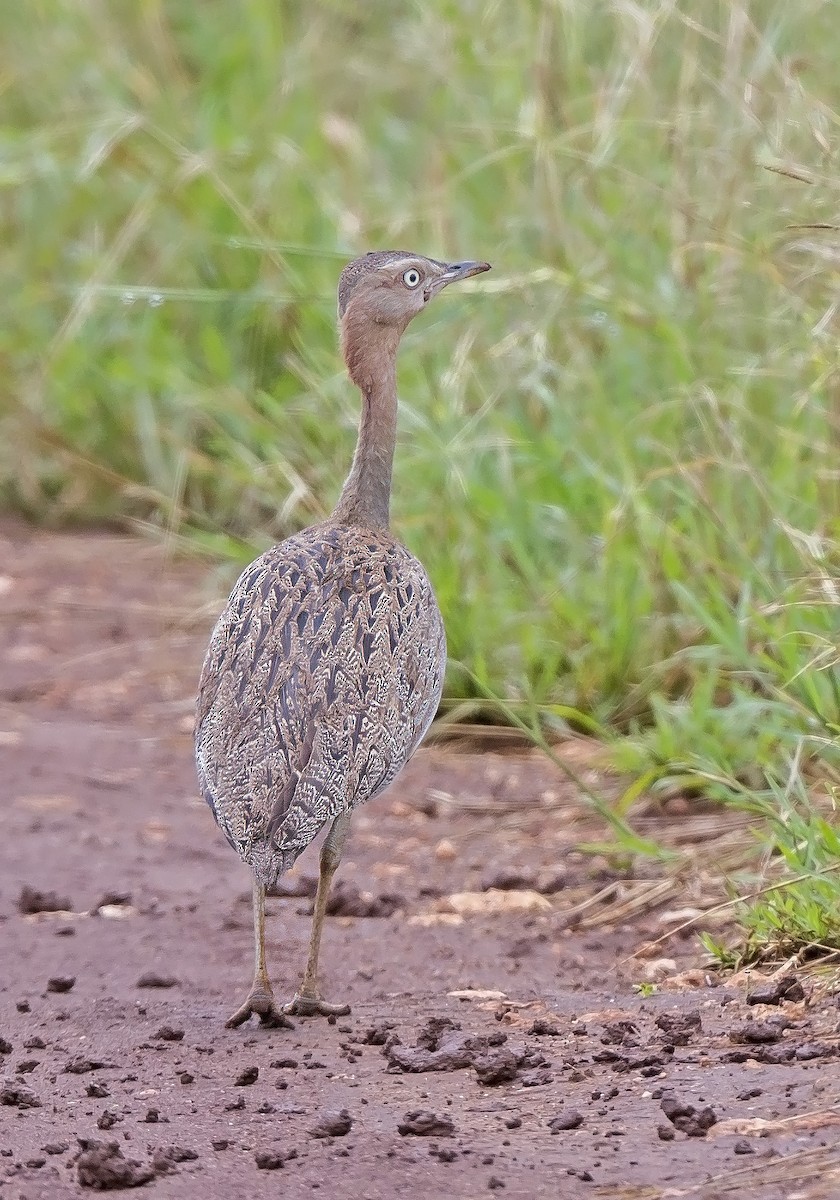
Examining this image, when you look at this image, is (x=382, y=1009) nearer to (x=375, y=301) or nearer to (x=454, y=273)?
(x=375, y=301)

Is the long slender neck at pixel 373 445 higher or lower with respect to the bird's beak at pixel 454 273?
lower

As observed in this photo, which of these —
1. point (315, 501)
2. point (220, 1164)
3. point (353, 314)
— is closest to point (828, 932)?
point (220, 1164)

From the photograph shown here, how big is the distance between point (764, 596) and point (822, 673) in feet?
1.66

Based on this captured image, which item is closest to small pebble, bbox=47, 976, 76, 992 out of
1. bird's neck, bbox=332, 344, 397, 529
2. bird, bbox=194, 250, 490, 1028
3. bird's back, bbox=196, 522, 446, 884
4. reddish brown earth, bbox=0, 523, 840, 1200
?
reddish brown earth, bbox=0, 523, 840, 1200

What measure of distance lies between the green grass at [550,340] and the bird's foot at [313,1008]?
0.86 meters

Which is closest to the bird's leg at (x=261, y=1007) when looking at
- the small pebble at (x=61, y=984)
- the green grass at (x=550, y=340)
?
the small pebble at (x=61, y=984)

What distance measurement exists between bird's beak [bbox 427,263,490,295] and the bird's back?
82 cm

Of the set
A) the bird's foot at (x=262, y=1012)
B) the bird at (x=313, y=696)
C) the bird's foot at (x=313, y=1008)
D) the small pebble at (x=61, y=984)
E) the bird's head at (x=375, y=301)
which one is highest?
the bird's head at (x=375, y=301)

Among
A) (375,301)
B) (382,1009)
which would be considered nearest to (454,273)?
(375,301)

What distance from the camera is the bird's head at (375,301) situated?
17.0 ft

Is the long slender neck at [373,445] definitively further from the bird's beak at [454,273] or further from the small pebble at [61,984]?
the small pebble at [61,984]

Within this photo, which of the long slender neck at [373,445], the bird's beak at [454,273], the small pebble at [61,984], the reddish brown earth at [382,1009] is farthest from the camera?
the bird's beak at [454,273]

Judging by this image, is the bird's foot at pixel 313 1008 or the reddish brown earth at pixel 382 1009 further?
the bird's foot at pixel 313 1008

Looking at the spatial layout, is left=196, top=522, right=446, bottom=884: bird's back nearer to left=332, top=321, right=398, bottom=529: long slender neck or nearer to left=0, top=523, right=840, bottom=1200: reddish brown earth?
left=332, top=321, right=398, bottom=529: long slender neck
